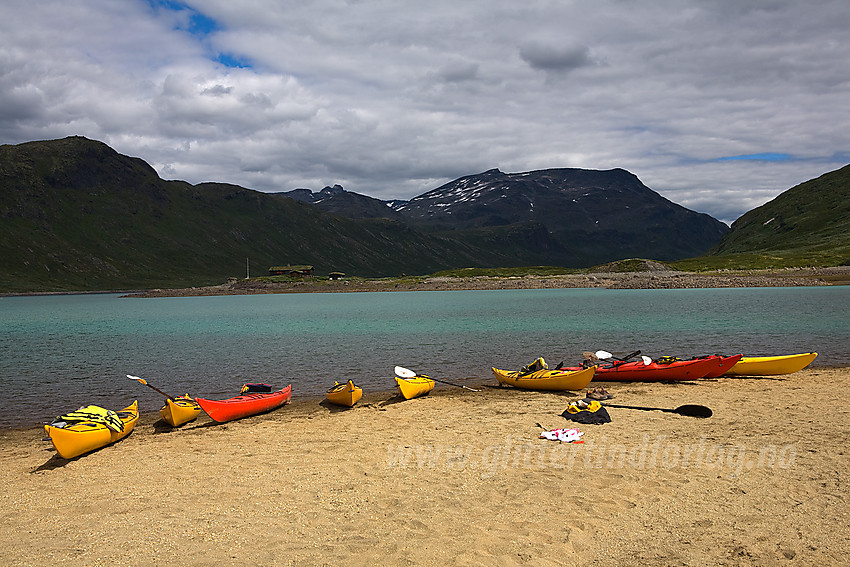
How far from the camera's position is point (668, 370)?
→ 2480cm

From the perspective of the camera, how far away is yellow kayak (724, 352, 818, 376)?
82.8 feet

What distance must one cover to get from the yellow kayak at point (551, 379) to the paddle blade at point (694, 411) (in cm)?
477

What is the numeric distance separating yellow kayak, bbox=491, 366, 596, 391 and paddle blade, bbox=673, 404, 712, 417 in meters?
4.77

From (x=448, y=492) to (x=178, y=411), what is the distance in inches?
476

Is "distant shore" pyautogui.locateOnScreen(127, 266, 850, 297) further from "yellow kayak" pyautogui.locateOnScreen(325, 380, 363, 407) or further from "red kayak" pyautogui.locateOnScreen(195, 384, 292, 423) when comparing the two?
"red kayak" pyautogui.locateOnScreen(195, 384, 292, 423)

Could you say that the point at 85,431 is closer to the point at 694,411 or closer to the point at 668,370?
the point at 694,411

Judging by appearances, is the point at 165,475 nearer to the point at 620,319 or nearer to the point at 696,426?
the point at 696,426

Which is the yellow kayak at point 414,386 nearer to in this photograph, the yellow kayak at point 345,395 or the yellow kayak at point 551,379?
the yellow kayak at point 345,395

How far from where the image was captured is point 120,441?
17.4 meters

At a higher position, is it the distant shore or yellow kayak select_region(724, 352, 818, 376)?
the distant shore

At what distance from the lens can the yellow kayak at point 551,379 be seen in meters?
22.8

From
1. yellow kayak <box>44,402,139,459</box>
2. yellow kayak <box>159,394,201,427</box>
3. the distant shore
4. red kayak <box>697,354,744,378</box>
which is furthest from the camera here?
the distant shore

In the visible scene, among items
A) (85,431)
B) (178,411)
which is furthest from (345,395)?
(85,431)

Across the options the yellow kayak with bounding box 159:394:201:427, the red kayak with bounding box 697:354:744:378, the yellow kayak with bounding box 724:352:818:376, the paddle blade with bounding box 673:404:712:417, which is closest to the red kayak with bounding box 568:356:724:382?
the red kayak with bounding box 697:354:744:378
